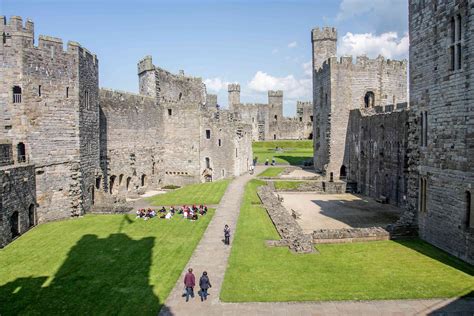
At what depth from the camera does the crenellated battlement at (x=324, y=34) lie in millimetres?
49594

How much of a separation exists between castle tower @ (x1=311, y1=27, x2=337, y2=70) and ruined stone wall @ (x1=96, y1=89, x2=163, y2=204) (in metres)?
20.8

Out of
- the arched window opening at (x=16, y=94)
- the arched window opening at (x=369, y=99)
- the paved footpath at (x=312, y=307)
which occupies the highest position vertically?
the arched window opening at (x=369, y=99)

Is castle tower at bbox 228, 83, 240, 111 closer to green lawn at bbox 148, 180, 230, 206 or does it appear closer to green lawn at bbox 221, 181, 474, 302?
green lawn at bbox 148, 180, 230, 206

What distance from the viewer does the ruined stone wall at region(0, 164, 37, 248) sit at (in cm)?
2081

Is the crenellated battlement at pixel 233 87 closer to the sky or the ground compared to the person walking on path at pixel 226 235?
closer to the sky

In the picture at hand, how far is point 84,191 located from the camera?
Answer: 2808cm

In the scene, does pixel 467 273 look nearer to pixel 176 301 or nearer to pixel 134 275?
pixel 176 301

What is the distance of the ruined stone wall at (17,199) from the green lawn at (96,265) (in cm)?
65

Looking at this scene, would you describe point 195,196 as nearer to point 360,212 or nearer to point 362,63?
point 360,212

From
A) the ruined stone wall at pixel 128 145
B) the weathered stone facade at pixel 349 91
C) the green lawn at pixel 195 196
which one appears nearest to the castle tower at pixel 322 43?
the weathered stone facade at pixel 349 91

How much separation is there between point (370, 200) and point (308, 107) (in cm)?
6186

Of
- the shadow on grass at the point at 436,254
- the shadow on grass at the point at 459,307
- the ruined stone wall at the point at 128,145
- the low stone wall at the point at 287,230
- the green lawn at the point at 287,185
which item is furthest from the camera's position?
the green lawn at the point at 287,185

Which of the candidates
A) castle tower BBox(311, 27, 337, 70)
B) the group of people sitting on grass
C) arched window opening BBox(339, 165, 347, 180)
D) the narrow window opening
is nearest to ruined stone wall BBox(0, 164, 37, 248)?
the group of people sitting on grass

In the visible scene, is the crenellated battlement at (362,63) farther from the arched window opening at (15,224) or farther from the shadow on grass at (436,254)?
the arched window opening at (15,224)
